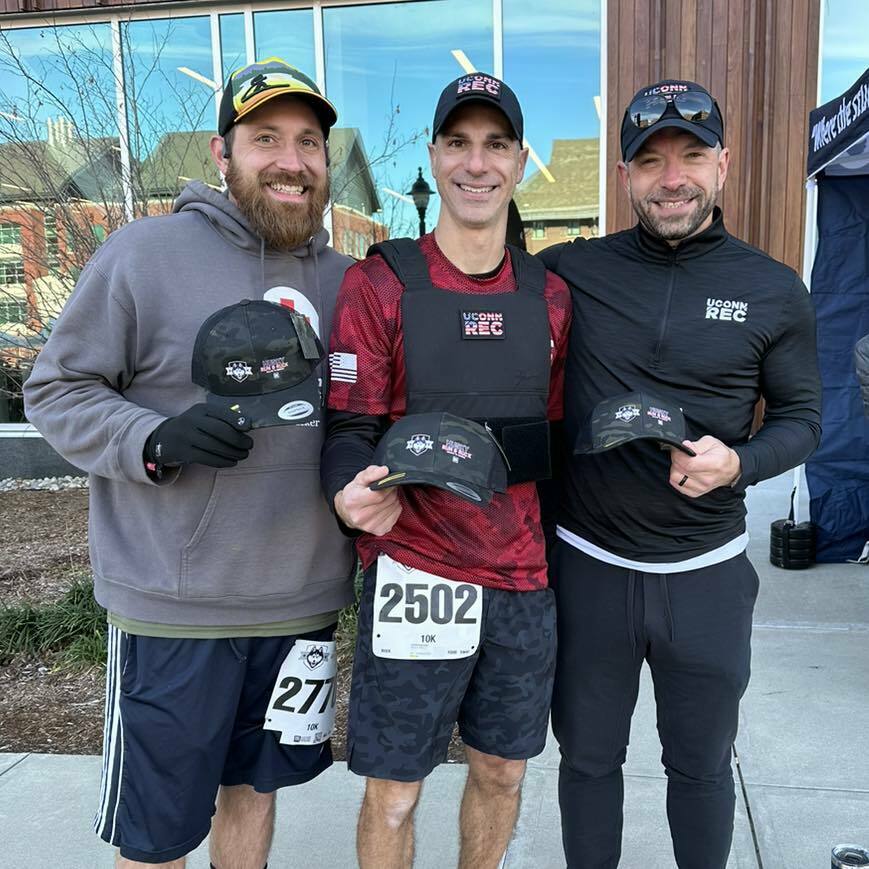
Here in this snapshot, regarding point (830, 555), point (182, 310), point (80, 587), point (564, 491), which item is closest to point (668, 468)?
point (564, 491)

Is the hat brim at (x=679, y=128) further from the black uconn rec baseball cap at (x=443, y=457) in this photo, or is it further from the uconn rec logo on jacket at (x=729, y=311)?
the black uconn rec baseball cap at (x=443, y=457)

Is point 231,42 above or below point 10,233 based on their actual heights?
above

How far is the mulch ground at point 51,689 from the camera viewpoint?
3.48 meters

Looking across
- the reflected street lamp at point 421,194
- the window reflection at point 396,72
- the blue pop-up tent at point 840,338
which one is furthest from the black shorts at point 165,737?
the reflected street lamp at point 421,194

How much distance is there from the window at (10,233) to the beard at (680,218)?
4.64 meters

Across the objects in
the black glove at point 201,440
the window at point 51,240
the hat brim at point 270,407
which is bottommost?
the black glove at point 201,440

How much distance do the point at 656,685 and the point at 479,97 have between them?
1.51 m

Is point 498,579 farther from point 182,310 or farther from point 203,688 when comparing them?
point 182,310

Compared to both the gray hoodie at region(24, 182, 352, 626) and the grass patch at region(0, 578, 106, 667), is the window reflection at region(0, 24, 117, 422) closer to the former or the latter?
the grass patch at region(0, 578, 106, 667)

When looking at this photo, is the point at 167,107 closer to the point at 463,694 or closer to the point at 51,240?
the point at 51,240

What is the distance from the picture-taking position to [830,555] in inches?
219

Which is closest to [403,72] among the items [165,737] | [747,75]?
[747,75]

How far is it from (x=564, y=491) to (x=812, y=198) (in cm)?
411

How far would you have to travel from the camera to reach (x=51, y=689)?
155 inches
